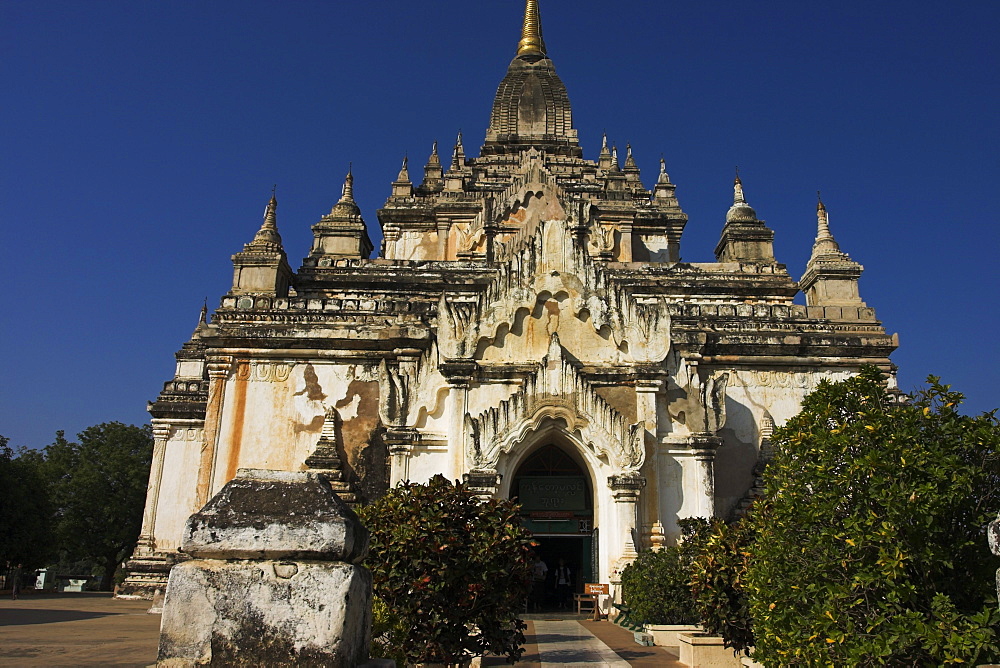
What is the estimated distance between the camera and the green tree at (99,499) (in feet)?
140

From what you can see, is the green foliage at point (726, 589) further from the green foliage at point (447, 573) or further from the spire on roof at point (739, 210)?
the spire on roof at point (739, 210)

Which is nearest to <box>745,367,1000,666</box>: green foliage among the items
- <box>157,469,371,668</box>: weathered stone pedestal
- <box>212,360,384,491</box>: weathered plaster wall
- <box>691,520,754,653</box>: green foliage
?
<box>691,520,754,653</box>: green foliage

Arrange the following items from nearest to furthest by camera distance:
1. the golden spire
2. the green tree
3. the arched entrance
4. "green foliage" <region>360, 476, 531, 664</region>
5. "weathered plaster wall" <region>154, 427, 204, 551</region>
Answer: "green foliage" <region>360, 476, 531, 664</region>, the arched entrance, "weathered plaster wall" <region>154, 427, 204, 551</region>, the green tree, the golden spire

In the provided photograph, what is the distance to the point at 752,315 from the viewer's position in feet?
68.6

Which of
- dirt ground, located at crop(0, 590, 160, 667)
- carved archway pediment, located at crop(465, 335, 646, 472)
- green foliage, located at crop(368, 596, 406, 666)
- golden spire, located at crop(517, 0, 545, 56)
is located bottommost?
dirt ground, located at crop(0, 590, 160, 667)

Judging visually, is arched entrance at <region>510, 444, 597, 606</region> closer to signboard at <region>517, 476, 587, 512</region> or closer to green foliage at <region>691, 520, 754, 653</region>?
signboard at <region>517, 476, 587, 512</region>

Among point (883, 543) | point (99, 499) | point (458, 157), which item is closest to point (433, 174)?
point (458, 157)

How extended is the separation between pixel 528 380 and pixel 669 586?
5.28 metres

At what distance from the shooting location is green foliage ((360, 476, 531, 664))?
8.70 metres

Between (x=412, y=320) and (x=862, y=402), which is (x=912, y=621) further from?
(x=412, y=320)

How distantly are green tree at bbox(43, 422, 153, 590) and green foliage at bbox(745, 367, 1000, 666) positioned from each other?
42.4m

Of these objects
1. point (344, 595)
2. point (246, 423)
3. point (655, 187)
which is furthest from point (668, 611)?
point (655, 187)

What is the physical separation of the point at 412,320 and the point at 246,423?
15.0 ft

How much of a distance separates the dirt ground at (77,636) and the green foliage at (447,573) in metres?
2.51
